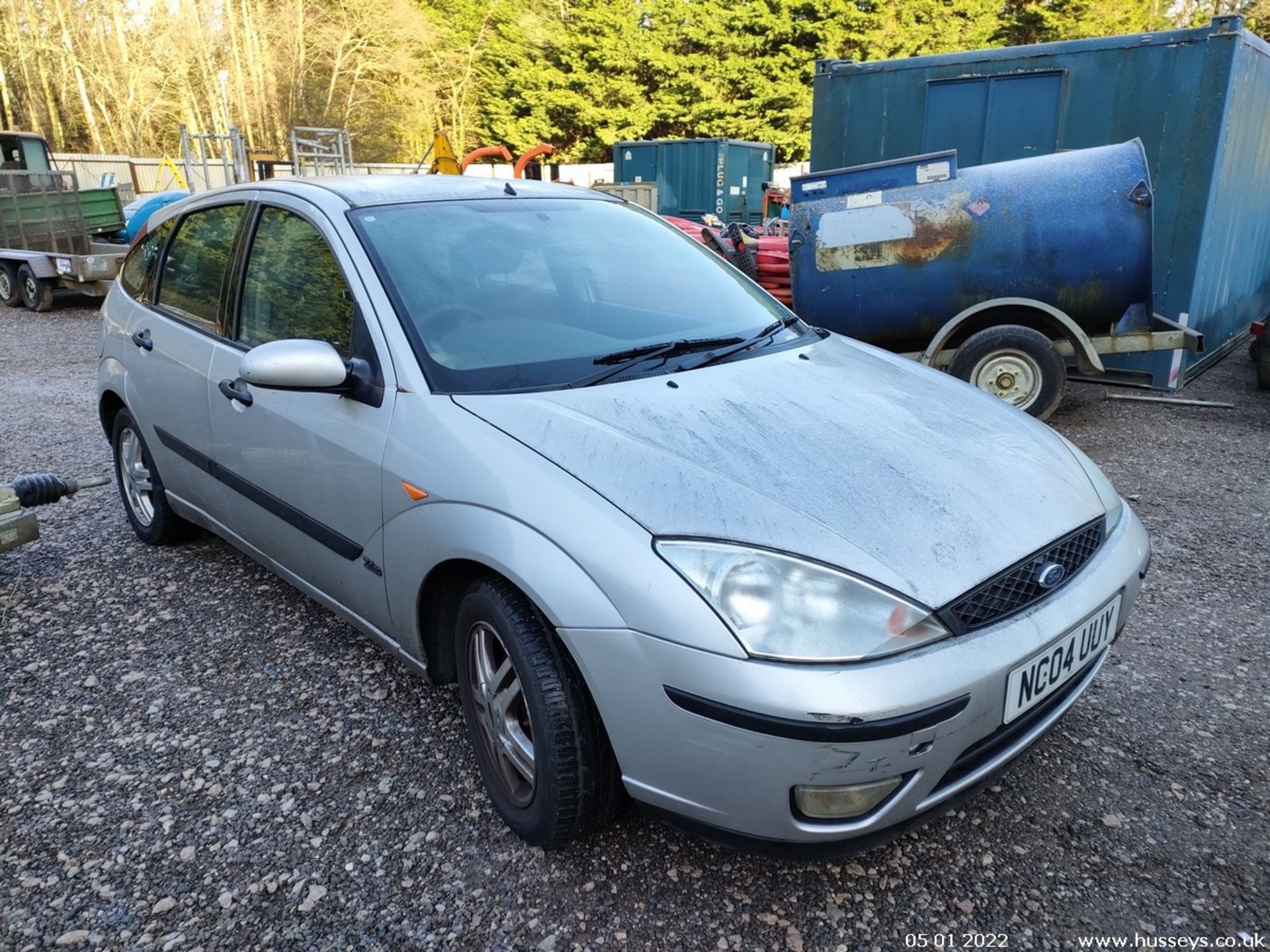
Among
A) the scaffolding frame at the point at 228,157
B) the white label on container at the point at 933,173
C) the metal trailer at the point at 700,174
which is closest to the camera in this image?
the white label on container at the point at 933,173

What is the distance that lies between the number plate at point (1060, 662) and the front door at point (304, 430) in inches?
62.0

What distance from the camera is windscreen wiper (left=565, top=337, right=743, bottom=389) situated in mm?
2367

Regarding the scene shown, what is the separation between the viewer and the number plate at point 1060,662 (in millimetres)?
1845

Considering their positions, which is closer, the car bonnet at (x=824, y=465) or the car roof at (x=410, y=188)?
the car bonnet at (x=824, y=465)

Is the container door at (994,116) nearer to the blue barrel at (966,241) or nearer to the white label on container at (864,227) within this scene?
the blue barrel at (966,241)

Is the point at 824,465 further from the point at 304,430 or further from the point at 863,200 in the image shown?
the point at 863,200

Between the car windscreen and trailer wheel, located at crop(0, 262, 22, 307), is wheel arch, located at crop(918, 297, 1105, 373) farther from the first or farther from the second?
trailer wheel, located at crop(0, 262, 22, 307)

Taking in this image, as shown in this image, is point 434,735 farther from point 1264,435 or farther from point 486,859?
point 1264,435

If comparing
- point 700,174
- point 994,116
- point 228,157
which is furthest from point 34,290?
point 700,174

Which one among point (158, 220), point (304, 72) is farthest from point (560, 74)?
point (158, 220)

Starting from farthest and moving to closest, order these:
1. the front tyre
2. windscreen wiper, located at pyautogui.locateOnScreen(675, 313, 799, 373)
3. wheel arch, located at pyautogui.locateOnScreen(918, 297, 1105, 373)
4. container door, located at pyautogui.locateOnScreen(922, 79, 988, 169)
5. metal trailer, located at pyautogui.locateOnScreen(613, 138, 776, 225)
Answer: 1. metal trailer, located at pyautogui.locateOnScreen(613, 138, 776, 225)
2. container door, located at pyautogui.locateOnScreen(922, 79, 988, 169)
3. wheel arch, located at pyautogui.locateOnScreen(918, 297, 1105, 373)
4. windscreen wiper, located at pyautogui.locateOnScreen(675, 313, 799, 373)
5. the front tyre

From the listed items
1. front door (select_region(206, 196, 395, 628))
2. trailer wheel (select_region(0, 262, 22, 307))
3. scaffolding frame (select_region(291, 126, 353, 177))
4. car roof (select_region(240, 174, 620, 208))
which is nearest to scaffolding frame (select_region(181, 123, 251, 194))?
scaffolding frame (select_region(291, 126, 353, 177))

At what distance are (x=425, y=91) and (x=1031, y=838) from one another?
1685 inches

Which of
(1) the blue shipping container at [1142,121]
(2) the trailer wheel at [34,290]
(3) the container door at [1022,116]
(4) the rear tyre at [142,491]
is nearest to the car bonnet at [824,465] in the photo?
(4) the rear tyre at [142,491]
